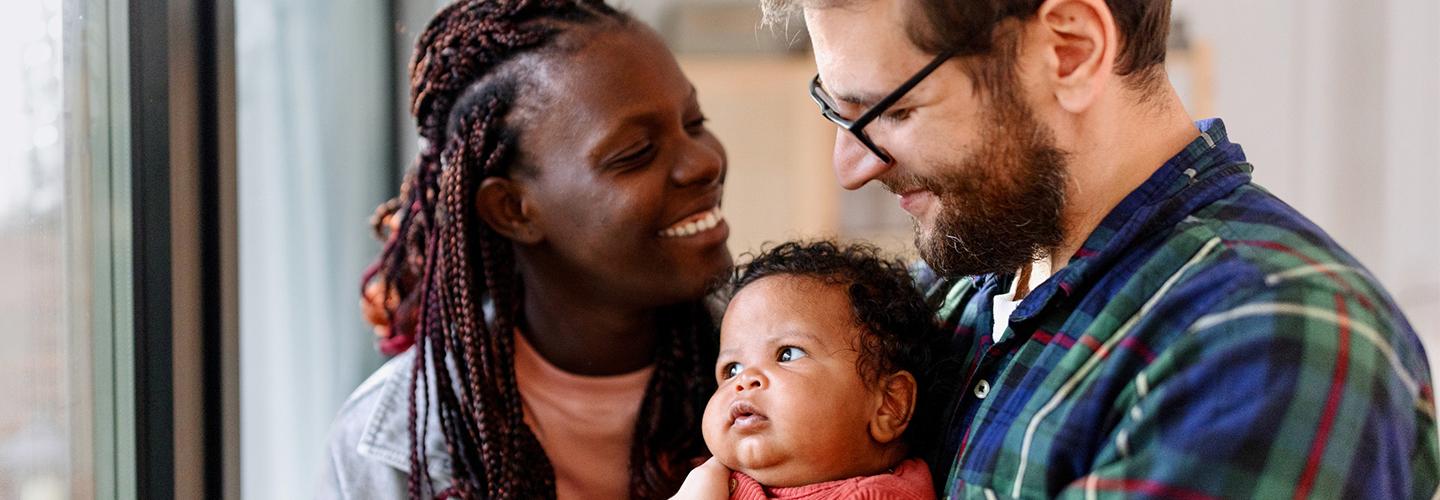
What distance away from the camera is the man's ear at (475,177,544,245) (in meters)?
1.77

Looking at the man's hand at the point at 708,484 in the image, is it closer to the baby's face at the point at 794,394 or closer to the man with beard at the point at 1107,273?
the baby's face at the point at 794,394

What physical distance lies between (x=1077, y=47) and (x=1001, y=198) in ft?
0.57

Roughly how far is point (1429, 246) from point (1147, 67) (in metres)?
3.92

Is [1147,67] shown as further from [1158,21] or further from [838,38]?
[838,38]

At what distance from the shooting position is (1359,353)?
1.07 m

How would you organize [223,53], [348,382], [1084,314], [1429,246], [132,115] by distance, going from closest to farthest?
[1084,314] → [132,115] → [223,53] → [348,382] → [1429,246]

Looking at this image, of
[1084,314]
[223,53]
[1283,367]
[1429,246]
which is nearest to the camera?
[1283,367]

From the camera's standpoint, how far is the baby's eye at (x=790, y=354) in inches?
58.0

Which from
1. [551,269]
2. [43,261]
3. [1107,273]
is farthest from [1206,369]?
[43,261]

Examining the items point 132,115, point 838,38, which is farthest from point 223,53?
point 838,38

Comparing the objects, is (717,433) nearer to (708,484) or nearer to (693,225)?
(708,484)

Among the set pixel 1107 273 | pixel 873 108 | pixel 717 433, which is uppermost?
pixel 873 108

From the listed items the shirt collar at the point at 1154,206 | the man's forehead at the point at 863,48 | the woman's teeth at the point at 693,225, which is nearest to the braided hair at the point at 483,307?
the woman's teeth at the point at 693,225

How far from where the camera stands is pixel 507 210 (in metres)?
1.79
